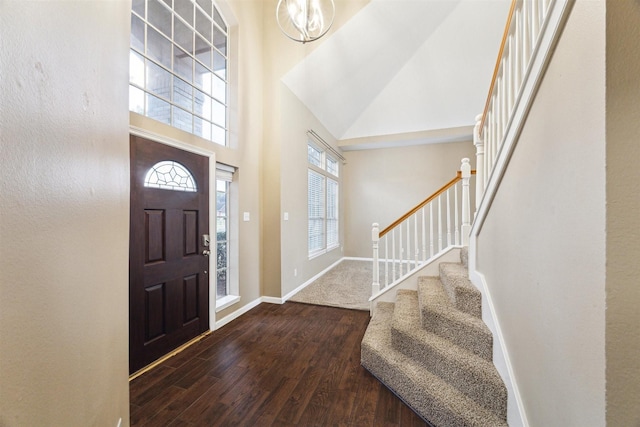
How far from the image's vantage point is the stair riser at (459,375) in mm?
1397

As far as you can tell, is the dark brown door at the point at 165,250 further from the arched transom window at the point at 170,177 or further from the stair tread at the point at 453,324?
the stair tread at the point at 453,324

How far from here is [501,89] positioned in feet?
5.33

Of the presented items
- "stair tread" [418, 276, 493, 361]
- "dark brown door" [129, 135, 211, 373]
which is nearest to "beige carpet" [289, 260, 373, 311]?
"stair tread" [418, 276, 493, 361]

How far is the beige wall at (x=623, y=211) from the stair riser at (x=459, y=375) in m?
0.85

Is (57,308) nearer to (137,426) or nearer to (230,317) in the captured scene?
(137,426)

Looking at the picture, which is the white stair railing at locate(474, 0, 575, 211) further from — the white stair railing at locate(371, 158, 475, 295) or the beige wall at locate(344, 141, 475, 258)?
the beige wall at locate(344, 141, 475, 258)

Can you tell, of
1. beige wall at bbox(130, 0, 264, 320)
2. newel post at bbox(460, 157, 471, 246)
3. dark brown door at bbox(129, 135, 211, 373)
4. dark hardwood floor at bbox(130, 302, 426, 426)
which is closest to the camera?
dark hardwood floor at bbox(130, 302, 426, 426)

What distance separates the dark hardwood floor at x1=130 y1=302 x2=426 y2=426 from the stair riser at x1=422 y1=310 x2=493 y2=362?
1.79 feet

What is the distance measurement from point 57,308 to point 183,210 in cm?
168

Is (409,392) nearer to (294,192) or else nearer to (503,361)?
(503,361)

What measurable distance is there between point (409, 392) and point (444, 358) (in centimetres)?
32

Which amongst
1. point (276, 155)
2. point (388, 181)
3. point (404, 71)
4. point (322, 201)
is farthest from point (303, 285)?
point (404, 71)

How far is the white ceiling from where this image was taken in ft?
11.4

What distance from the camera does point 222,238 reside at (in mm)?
2984
